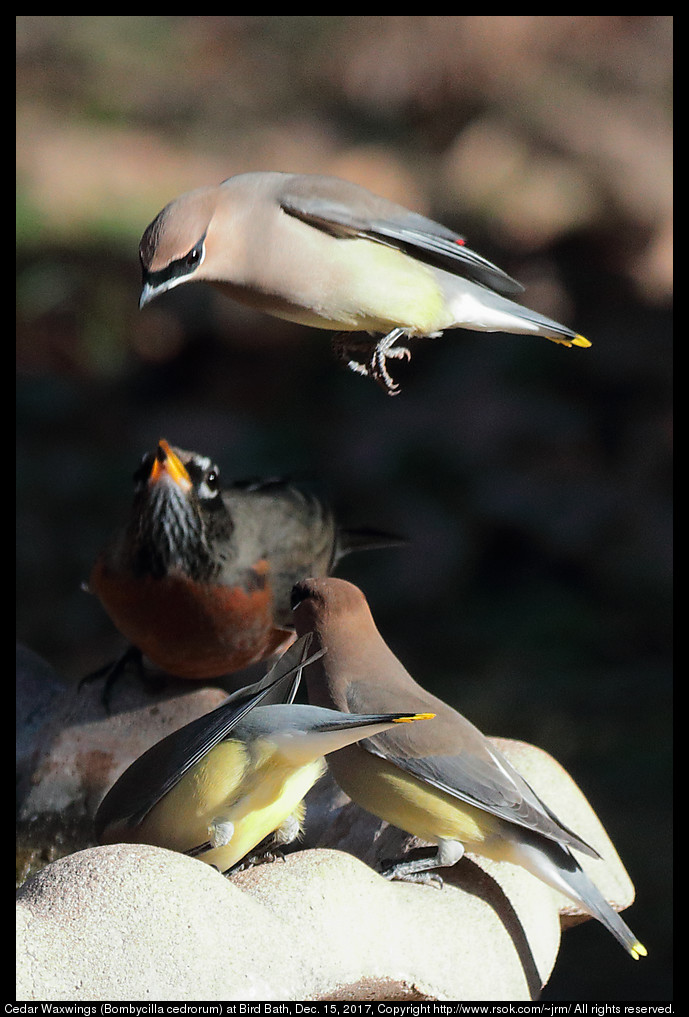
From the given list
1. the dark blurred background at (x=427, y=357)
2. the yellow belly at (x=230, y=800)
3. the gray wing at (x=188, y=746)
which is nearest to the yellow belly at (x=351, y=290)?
the gray wing at (x=188, y=746)

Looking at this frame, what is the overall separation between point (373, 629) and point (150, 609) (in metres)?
0.81

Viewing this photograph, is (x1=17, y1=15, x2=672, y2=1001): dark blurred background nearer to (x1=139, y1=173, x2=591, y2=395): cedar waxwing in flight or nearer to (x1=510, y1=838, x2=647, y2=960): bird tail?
(x1=510, y1=838, x2=647, y2=960): bird tail

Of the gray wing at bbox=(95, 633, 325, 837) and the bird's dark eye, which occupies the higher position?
the bird's dark eye

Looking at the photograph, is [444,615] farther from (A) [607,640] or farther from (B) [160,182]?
(B) [160,182]

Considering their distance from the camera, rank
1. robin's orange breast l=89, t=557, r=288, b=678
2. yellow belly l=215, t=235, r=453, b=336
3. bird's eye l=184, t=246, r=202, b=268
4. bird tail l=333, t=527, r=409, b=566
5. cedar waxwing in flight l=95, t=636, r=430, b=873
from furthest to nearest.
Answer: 1. bird tail l=333, t=527, r=409, b=566
2. robin's orange breast l=89, t=557, r=288, b=678
3. cedar waxwing in flight l=95, t=636, r=430, b=873
4. yellow belly l=215, t=235, r=453, b=336
5. bird's eye l=184, t=246, r=202, b=268

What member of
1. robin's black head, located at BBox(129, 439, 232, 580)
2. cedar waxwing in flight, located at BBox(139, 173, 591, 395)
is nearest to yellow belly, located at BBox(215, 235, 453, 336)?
cedar waxwing in flight, located at BBox(139, 173, 591, 395)

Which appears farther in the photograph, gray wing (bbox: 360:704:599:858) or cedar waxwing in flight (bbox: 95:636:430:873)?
gray wing (bbox: 360:704:599:858)

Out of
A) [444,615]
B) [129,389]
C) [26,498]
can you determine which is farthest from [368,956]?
[129,389]

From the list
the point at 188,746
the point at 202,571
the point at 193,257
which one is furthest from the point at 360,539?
the point at 193,257

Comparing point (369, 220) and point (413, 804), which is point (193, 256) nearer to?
point (369, 220)

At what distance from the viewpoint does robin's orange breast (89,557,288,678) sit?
2.81 meters

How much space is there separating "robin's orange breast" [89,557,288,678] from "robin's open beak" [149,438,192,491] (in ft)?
1.01

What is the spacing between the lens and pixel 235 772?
1940mm

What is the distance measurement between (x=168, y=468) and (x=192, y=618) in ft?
1.52
